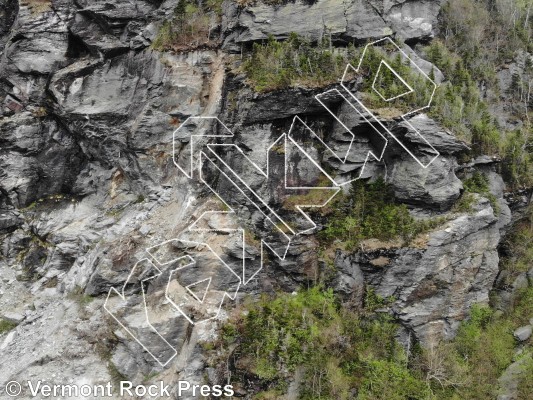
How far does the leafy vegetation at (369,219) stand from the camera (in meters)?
12.4

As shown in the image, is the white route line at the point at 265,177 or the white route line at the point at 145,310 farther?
the white route line at the point at 265,177

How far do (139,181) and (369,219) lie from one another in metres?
7.95

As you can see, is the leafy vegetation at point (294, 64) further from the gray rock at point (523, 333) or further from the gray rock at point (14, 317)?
the gray rock at point (14, 317)

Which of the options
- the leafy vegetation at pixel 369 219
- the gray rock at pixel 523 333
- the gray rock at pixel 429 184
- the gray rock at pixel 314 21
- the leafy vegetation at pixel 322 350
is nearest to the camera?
the leafy vegetation at pixel 322 350

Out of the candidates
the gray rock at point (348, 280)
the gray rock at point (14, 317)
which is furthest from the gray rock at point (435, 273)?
the gray rock at point (14, 317)

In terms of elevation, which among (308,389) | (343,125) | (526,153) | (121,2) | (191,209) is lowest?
(308,389)

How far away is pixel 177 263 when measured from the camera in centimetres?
1233

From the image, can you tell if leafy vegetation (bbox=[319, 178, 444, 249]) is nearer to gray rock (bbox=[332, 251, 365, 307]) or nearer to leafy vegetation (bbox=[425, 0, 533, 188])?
gray rock (bbox=[332, 251, 365, 307])

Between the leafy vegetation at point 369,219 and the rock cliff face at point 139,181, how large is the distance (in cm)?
34

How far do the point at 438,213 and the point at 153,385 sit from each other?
942 centimetres

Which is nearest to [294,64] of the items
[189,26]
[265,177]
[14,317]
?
[265,177]

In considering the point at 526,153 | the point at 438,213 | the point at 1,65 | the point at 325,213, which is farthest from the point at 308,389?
the point at 1,65

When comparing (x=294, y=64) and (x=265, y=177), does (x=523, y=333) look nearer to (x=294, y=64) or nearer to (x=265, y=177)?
(x=265, y=177)

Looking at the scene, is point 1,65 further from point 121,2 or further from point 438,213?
point 438,213
